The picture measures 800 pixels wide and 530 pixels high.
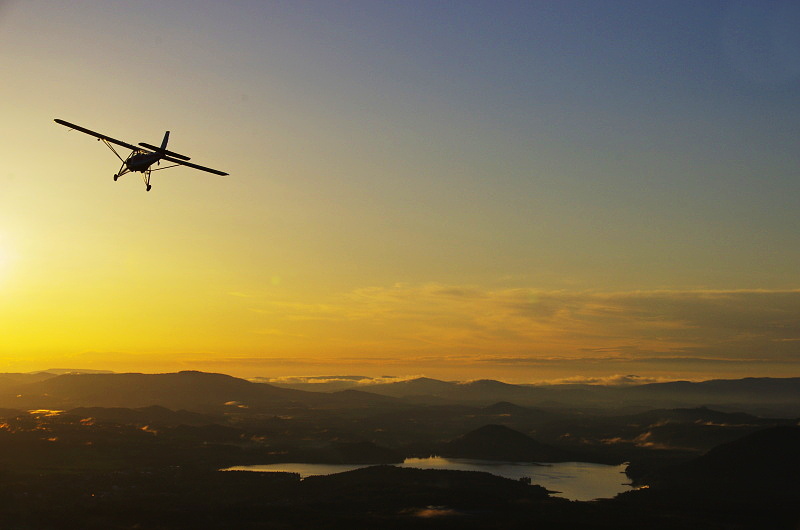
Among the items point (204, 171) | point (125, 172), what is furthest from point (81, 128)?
point (204, 171)

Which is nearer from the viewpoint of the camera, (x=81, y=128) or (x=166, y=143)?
(x=81, y=128)

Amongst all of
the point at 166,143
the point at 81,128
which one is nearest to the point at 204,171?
the point at 166,143

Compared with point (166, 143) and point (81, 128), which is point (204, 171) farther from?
point (81, 128)

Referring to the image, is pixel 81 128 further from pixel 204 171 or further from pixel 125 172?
pixel 204 171
